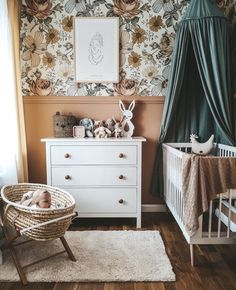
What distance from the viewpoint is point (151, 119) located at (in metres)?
2.86

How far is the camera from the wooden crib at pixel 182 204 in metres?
1.82

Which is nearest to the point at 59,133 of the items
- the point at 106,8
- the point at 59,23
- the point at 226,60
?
the point at 59,23

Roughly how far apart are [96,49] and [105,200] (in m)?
1.51

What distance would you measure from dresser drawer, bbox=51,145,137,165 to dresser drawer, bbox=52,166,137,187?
65 mm

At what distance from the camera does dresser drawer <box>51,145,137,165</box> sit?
245 cm

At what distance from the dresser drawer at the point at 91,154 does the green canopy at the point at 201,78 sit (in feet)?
1.46

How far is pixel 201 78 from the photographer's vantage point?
7.88ft

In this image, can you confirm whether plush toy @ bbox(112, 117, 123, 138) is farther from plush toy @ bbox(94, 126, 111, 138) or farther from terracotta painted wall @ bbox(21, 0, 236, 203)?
terracotta painted wall @ bbox(21, 0, 236, 203)

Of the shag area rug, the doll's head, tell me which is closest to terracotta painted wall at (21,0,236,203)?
Answer: the shag area rug

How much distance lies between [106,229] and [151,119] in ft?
3.94

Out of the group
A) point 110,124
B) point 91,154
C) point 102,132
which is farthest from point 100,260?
point 110,124

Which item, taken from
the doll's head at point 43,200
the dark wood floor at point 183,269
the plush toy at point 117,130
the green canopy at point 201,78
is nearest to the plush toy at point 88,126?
the plush toy at point 117,130

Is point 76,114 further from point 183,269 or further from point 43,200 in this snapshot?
point 183,269

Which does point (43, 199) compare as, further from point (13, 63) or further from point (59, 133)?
point (13, 63)
